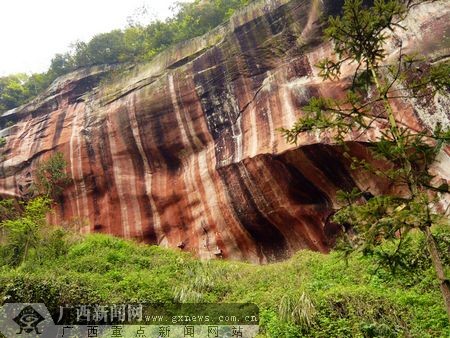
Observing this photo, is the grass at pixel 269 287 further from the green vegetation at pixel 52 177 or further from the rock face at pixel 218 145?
the green vegetation at pixel 52 177

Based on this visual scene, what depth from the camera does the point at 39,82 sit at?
26781mm

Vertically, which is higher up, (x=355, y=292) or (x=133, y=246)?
(x=133, y=246)

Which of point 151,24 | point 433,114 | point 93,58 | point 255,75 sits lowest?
point 433,114

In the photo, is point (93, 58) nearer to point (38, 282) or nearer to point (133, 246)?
point (133, 246)

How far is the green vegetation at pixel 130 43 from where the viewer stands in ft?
74.4

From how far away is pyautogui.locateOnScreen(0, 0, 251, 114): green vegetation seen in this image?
2269 centimetres

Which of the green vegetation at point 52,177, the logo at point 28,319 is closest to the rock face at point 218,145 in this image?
the green vegetation at point 52,177

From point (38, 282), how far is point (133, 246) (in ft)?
18.3

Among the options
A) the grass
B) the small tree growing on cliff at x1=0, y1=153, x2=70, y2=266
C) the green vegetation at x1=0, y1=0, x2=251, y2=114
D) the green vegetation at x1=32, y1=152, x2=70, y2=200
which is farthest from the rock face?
the green vegetation at x1=0, y1=0, x2=251, y2=114

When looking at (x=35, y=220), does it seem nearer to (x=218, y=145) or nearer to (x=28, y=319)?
(x=28, y=319)

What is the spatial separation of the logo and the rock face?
23.7 feet

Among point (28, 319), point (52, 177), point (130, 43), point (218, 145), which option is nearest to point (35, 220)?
point (52, 177)

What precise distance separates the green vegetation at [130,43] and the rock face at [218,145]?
402 cm

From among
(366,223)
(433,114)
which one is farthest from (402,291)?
(433,114)
